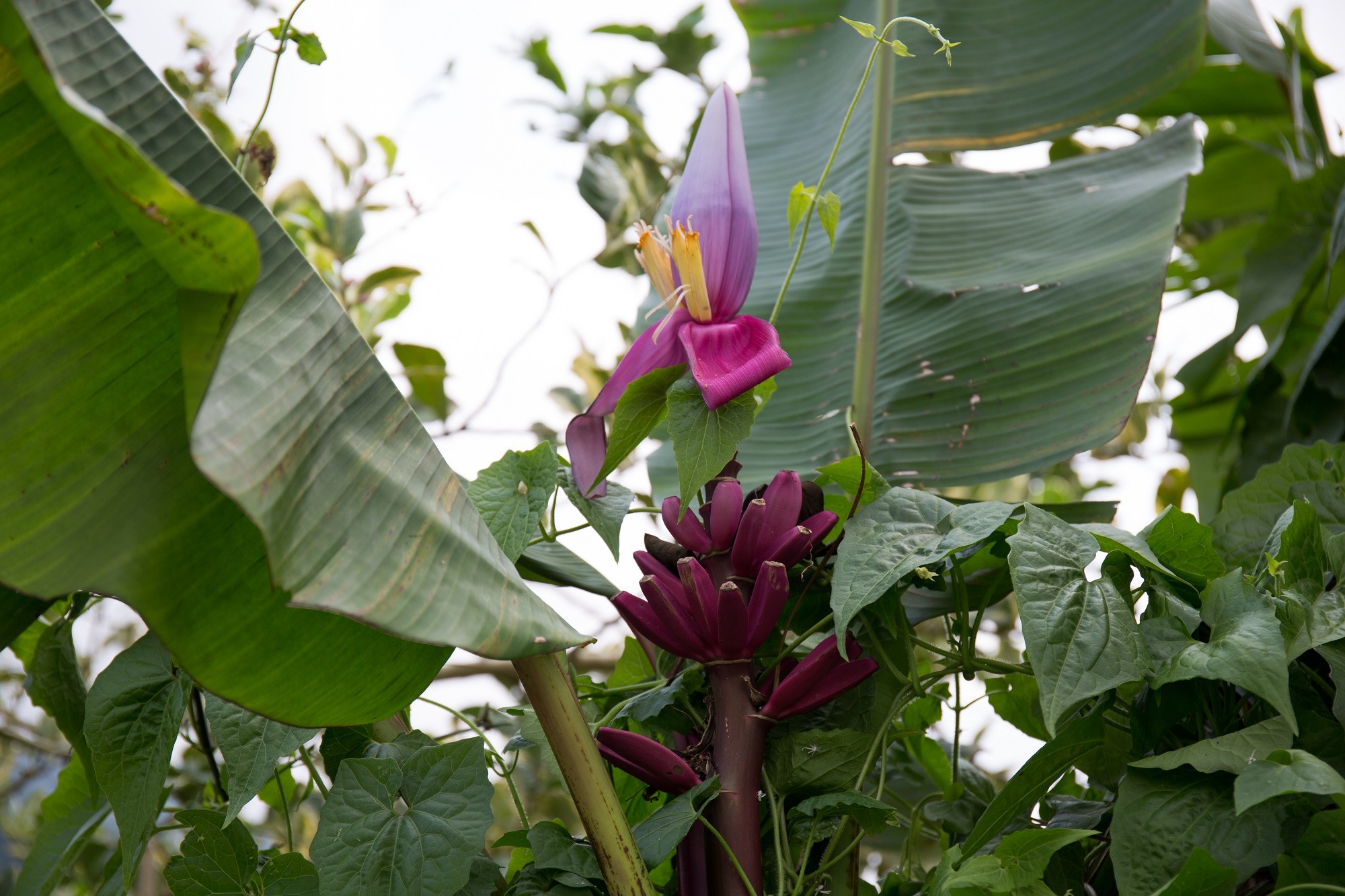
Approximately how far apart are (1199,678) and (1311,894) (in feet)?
0.40

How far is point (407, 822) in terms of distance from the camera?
0.60 metres

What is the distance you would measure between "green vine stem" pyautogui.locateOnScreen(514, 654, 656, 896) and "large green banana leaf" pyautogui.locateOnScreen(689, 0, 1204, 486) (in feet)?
1.52

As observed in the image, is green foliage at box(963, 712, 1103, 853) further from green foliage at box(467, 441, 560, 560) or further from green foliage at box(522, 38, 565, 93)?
green foliage at box(522, 38, 565, 93)

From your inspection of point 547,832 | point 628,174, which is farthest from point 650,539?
point 628,174

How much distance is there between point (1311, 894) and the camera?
1.69ft

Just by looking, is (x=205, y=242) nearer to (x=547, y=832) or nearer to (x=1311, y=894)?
(x=547, y=832)

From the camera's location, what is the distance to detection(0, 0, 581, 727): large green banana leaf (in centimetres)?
49

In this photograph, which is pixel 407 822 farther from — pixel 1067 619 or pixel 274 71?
pixel 274 71

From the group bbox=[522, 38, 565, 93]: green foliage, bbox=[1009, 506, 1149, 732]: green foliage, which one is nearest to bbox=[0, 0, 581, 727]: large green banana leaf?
bbox=[1009, 506, 1149, 732]: green foliage

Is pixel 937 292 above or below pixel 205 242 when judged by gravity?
below

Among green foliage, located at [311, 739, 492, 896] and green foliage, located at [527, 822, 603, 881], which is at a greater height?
green foliage, located at [311, 739, 492, 896]

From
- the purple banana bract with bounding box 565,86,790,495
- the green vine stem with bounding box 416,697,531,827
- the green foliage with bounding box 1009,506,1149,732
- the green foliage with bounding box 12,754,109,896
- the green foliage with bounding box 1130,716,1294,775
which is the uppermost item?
the purple banana bract with bounding box 565,86,790,495

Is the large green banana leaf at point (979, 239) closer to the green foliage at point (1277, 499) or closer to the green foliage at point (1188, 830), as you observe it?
the green foliage at point (1277, 499)

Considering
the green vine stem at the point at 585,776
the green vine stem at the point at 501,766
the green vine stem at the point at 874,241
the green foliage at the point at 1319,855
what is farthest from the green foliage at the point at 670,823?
the green vine stem at the point at 874,241
